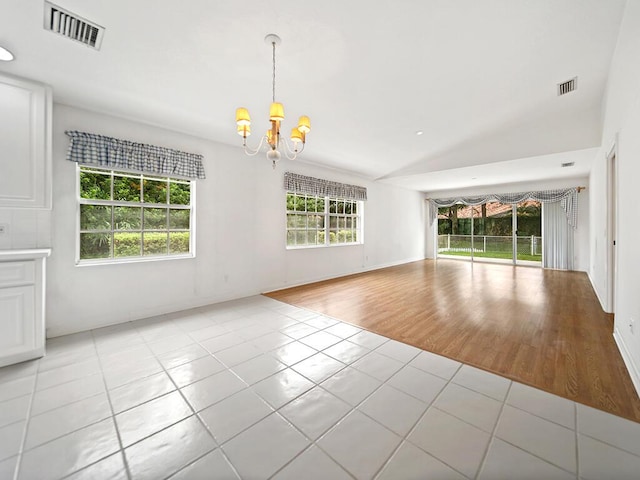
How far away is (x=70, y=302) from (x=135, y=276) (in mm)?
635

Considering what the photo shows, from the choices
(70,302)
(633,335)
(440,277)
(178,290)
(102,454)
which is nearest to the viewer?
(102,454)

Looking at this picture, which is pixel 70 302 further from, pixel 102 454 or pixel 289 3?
pixel 289 3

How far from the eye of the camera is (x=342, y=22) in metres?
2.07

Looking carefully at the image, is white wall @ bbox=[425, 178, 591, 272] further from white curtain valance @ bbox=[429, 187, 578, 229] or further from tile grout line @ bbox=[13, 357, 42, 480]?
tile grout line @ bbox=[13, 357, 42, 480]

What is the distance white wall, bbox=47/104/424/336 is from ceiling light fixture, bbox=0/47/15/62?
0.69 metres

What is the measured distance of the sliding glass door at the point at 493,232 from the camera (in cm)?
754

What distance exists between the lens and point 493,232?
26.9 ft

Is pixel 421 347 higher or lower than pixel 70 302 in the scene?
lower

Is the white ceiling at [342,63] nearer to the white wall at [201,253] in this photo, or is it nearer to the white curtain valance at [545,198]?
the white wall at [201,253]

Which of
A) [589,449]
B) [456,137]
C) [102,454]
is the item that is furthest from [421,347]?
[456,137]

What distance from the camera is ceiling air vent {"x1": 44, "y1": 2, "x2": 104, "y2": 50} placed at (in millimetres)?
1801

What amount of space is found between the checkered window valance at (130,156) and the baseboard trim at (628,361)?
475 centimetres

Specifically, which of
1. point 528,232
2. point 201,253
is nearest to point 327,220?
point 201,253

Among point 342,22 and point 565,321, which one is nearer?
point 342,22
